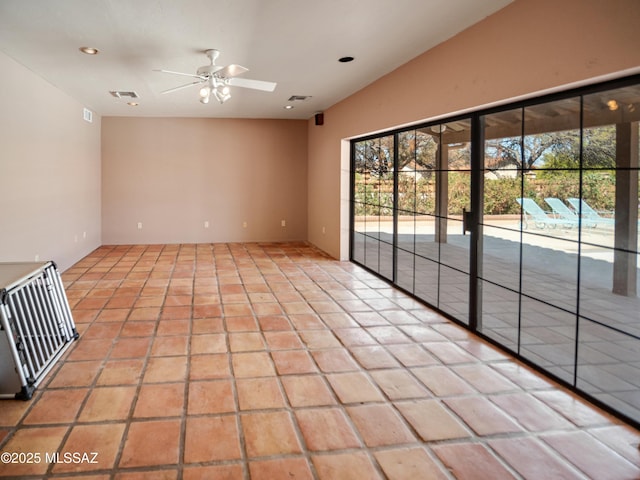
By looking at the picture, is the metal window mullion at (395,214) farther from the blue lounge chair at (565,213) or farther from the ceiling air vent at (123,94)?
the ceiling air vent at (123,94)

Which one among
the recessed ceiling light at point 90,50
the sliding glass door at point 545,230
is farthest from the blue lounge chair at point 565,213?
the recessed ceiling light at point 90,50

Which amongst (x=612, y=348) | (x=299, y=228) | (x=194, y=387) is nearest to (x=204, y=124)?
(x=299, y=228)

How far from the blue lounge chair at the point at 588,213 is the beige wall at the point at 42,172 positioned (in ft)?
16.6

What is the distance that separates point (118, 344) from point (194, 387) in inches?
42.8

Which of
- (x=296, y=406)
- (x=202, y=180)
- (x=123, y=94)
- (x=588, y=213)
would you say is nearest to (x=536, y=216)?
(x=588, y=213)

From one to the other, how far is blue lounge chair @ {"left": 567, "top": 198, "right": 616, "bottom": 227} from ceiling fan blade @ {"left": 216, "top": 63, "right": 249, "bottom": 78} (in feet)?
9.15

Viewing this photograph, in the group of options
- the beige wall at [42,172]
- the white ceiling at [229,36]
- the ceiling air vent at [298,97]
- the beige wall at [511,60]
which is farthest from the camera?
the ceiling air vent at [298,97]

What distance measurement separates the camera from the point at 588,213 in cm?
283

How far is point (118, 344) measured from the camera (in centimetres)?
370

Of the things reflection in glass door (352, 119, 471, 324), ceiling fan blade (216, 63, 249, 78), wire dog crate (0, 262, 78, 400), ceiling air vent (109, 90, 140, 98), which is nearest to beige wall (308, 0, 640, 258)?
reflection in glass door (352, 119, 471, 324)

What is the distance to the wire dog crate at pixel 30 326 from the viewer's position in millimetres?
2770

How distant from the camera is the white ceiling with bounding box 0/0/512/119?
3441 mm

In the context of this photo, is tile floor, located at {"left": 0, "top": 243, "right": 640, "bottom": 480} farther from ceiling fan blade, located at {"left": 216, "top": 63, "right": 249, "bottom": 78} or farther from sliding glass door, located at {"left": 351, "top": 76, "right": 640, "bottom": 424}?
ceiling fan blade, located at {"left": 216, "top": 63, "right": 249, "bottom": 78}

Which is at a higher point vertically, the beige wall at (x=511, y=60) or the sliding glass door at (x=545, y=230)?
the beige wall at (x=511, y=60)
